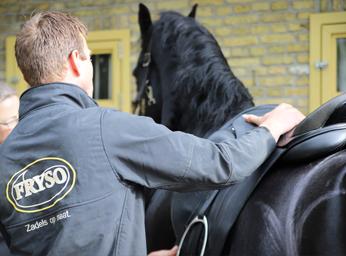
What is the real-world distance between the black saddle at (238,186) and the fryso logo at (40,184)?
509 mm

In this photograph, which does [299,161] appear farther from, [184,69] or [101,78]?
[101,78]

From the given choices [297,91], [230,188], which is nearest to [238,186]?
[230,188]

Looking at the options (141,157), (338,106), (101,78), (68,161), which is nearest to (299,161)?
(338,106)

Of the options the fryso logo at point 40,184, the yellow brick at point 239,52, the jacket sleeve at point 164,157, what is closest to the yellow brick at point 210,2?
the yellow brick at point 239,52

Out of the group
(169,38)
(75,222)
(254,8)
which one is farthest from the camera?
(254,8)

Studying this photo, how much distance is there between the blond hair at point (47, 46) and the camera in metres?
1.56

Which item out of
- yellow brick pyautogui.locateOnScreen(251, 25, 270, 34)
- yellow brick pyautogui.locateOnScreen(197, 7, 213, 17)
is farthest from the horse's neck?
yellow brick pyautogui.locateOnScreen(197, 7, 213, 17)

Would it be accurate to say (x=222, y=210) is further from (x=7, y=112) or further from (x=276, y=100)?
(x=276, y=100)

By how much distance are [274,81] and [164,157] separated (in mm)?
3749

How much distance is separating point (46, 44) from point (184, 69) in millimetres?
978

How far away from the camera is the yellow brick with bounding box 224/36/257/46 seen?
5.13 meters

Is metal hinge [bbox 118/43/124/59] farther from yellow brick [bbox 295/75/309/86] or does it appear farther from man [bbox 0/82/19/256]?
man [bbox 0/82/19/256]

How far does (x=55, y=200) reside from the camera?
1.45 meters

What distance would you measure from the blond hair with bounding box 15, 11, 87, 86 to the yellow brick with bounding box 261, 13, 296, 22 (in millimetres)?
A: 3703
